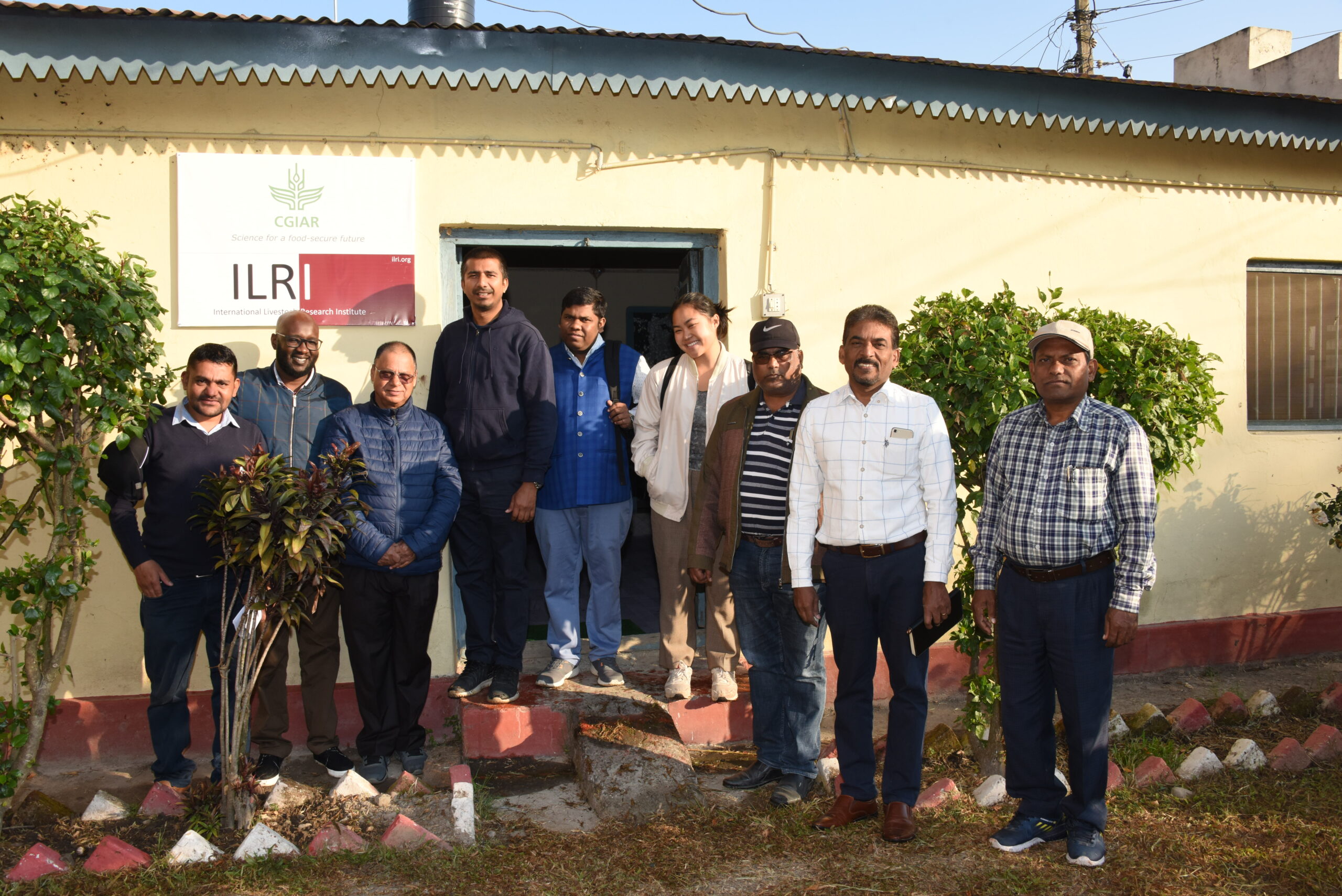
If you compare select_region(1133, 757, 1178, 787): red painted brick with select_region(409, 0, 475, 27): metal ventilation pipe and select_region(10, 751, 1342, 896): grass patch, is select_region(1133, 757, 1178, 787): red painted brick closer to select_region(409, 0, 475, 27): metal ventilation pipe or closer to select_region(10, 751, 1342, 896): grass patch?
select_region(10, 751, 1342, 896): grass patch

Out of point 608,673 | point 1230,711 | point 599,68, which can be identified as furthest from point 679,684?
point 599,68

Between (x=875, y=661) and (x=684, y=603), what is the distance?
48.8 inches

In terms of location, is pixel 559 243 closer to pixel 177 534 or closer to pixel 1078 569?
pixel 177 534

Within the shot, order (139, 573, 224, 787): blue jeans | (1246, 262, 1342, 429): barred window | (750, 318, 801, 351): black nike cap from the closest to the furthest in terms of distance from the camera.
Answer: (750, 318, 801, 351): black nike cap
(139, 573, 224, 787): blue jeans
(1246, 262, 1342, 429): barred window

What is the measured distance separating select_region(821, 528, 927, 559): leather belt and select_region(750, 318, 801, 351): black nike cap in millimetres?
870

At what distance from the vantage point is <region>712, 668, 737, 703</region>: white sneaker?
15.4 feet

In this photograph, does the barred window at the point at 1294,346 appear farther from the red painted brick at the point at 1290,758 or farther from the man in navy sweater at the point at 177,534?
the man in navy sweater at the point at 177,534

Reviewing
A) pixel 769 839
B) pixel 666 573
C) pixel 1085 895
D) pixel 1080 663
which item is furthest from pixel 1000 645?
pixel 666 573

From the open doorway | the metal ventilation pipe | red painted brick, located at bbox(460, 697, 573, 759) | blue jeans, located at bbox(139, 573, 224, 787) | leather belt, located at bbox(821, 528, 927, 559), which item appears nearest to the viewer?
leather belt, located at bbox(821, 528, 927, 559)

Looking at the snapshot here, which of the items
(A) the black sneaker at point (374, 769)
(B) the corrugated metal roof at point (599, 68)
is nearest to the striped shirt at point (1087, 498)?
(B) the corrugated metal roof at point (599, 68)

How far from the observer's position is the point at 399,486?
4215 mm

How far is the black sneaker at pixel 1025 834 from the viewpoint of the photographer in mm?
3582

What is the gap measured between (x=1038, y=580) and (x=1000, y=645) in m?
0.34

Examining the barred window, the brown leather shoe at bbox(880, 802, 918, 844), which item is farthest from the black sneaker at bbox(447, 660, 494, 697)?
the barred window
